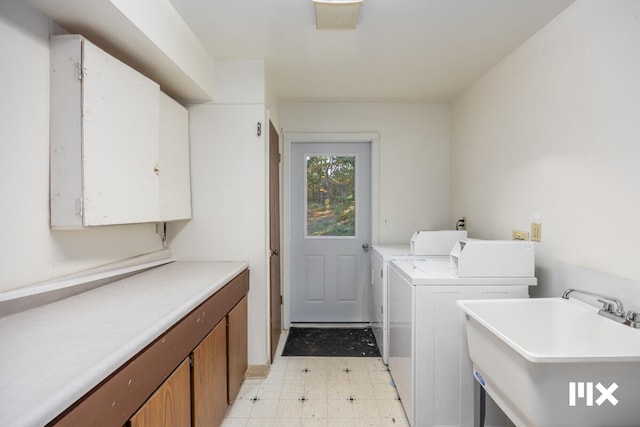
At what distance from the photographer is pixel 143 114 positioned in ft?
5.46

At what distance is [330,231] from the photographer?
3379 millimetres

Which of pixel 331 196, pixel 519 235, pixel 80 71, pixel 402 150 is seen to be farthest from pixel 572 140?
pixel 80 71

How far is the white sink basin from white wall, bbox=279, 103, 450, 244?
70.0 inches

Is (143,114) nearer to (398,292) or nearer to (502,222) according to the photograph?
(398,292)

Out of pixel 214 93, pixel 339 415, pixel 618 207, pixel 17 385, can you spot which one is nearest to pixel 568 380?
pixel 618 207

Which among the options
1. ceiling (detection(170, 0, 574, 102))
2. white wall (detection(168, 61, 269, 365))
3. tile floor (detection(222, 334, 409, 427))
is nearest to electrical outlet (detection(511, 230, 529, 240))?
ceiling (detection(170, 0, 574, 102))

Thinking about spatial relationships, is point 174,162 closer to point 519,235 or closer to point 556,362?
point 556,362

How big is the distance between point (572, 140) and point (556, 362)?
1.20 meters

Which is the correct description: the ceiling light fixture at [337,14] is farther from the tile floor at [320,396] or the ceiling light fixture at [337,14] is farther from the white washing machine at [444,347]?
the tile floor at [320,396]

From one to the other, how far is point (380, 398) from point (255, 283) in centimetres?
118

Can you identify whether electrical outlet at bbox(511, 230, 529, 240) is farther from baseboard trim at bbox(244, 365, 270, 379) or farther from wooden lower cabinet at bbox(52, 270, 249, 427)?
baseboard trim at bbox(244, 365, 270, 379)

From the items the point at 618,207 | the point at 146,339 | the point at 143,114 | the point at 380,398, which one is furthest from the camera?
the point at 380,398
